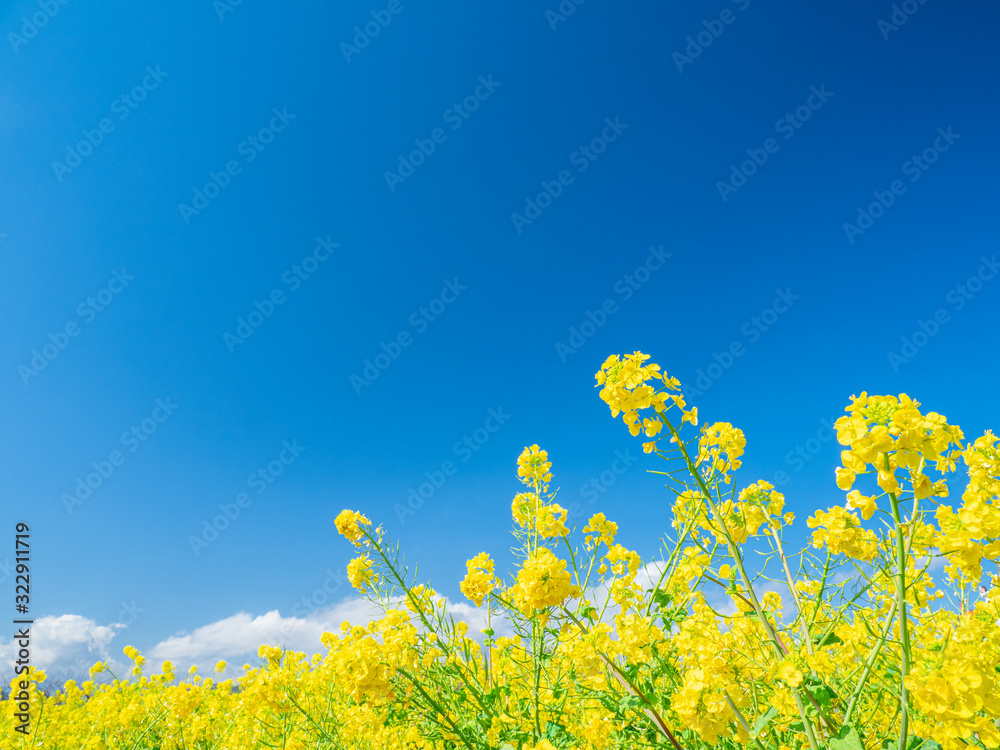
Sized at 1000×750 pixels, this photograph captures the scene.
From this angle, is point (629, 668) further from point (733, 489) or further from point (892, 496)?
point (892, 496)

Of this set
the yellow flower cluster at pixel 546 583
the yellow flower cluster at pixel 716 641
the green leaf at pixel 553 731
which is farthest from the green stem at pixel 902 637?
the green leaf at pixel 553 731

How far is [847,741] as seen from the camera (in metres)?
1.44

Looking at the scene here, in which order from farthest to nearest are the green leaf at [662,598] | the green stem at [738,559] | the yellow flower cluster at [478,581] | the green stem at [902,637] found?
the yellow flower cluster at [478,581]
the green leaf at [662,598]
the green stem at [738,559]
the green stem at [902,637]

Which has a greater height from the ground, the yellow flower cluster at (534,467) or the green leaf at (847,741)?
the yellow flower cluster at (534,467)

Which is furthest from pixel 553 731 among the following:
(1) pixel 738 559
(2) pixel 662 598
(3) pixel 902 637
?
(3) pixel 902 637

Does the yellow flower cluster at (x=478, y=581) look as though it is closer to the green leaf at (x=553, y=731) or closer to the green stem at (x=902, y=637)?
the green leaf at (x=553, y=731)

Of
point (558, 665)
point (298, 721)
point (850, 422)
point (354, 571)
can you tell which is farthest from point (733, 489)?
point (298, 721)

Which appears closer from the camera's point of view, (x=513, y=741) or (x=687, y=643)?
(x=687, y=643)

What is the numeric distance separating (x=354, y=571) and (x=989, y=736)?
2.87m

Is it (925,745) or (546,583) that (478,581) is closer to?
(546,583)

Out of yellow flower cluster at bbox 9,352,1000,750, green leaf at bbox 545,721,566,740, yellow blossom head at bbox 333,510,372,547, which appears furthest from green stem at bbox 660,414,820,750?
yellow blossom head at bbox 333,510,372,547

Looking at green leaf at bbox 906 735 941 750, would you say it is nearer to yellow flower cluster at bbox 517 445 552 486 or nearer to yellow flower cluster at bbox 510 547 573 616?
yellow flower cluster at bbox 510 547 573 616

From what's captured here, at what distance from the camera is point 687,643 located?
1979mm

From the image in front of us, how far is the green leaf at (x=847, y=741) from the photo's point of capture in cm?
140
